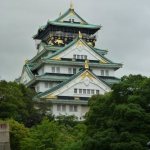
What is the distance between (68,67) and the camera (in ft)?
269

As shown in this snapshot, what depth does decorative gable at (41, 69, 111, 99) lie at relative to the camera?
76.8 meters

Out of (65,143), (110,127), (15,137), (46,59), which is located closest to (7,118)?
(15,137)

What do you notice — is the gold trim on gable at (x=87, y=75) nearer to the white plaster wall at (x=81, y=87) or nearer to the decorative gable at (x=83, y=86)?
the decorative gable at (x=83, y=86)

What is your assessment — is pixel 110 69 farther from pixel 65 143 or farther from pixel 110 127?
pixel 110 127

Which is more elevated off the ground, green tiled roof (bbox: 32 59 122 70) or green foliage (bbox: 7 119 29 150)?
green tiled roof (bbox: 32 59 122 70)

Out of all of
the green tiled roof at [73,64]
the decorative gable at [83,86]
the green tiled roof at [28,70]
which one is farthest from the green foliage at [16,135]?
the green tiled roof at [28,70]

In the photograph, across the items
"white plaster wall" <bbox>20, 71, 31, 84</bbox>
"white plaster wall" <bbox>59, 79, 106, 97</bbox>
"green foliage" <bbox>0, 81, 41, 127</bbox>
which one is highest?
"white plaster wall" <bbox>20, 71, 31, 84</bbox>

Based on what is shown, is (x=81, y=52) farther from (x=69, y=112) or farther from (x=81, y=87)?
(x=69, y=112)

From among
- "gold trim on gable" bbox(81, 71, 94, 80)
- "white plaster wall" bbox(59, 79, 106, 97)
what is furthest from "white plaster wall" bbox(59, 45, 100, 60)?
"white plaster wall" bbox(59, 79, 106, 97)

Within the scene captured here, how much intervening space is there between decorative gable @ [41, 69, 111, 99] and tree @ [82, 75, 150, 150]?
106 feet

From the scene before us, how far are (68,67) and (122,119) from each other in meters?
41.4

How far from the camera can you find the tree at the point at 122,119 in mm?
39844

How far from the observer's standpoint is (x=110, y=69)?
8356 cm

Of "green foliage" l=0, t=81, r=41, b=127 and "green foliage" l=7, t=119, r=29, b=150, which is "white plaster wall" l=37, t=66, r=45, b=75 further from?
"green foliage" l=7, t=119, r=29, b=150
